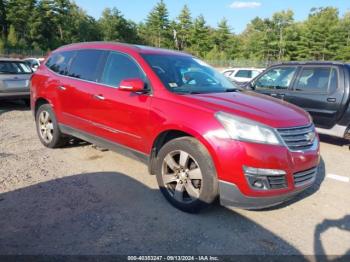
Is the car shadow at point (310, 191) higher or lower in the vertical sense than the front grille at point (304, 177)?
lower

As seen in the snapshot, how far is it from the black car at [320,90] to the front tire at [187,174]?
4168 mm

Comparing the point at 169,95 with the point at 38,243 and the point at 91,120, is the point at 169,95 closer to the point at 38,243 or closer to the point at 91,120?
the point at 91,120

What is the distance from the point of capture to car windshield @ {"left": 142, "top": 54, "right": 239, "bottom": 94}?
4.31 meters

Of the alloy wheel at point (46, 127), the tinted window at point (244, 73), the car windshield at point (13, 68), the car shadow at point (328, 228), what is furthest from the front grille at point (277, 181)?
the tinted window at point (244, 73)

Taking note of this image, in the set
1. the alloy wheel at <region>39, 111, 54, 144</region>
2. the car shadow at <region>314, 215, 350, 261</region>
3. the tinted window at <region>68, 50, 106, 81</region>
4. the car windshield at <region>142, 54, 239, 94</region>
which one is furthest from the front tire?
the alloy wheel at <region>39, 111, 54, 144</region>

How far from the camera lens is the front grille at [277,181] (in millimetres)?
3418

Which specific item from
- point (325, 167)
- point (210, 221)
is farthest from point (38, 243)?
point (325, 167)

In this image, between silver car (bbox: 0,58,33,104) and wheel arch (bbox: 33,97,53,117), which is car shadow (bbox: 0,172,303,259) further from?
silver car (bbox: 0,58,33,104)

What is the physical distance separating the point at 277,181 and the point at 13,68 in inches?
382

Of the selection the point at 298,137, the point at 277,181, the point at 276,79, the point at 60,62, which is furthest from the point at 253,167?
the point at 276,79

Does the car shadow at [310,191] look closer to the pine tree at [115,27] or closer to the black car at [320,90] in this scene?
the black car at [320,90]

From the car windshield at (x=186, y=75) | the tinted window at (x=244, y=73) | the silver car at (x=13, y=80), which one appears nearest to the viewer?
the car windshield at (x=186, y=75)

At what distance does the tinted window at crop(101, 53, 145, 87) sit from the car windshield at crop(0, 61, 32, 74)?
6.75 metres

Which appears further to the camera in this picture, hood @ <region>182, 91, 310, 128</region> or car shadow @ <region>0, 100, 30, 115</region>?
car shadow @ <region>0, 100, 30, 115</region>
